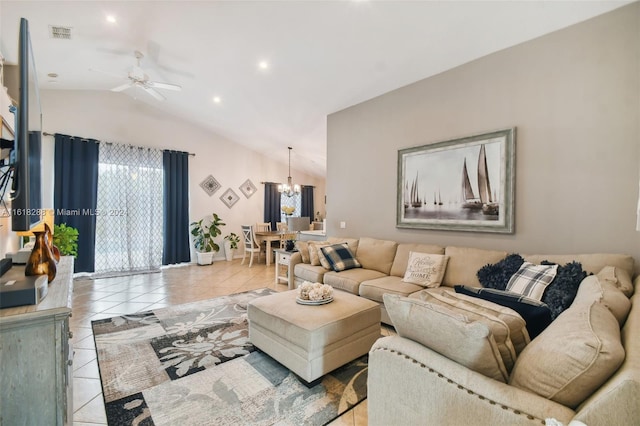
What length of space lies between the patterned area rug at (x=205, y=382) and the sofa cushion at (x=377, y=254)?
1.48m

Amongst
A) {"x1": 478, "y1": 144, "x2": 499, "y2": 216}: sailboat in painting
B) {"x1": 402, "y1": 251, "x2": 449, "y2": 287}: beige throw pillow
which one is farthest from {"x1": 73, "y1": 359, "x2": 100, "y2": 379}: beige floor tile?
{"x1": 478, "y1": 144, "x2": 499, "y2": 216}: sailboat in painting

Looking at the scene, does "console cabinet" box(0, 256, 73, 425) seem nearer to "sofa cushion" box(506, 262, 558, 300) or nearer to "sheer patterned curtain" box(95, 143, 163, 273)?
"sofa cushion" box(506, 262, 558, 300)

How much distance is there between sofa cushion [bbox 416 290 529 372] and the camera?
41.3 inches

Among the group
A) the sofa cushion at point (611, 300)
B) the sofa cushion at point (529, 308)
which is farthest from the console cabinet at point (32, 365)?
the sofa cushion at point (611, 300)

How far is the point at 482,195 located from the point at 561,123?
0.95 metres

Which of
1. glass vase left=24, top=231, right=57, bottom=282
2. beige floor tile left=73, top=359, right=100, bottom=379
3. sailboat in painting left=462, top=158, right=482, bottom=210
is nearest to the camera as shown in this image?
glass vase left=24, top=231, right=57, bottom=282

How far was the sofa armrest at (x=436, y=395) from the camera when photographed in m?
0.84

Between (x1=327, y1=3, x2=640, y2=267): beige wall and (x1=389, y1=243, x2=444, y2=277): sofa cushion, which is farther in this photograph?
(x1=389, y1=243, x2=444, y2=277): sofa cushion

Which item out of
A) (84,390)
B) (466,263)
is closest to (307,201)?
(466,263)

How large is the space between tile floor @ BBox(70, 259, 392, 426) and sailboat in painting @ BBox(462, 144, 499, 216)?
1732 millimetres

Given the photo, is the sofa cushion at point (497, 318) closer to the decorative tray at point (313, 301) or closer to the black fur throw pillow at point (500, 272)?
the decorative tray at point (313, 301)

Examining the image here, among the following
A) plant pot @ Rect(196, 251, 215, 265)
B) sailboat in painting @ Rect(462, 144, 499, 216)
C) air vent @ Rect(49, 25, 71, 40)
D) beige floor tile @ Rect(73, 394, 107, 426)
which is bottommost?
beige floor tile @ Rect(73, 394, 107, 426)

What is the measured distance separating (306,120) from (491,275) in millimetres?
4019

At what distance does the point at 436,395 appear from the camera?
103 cm
